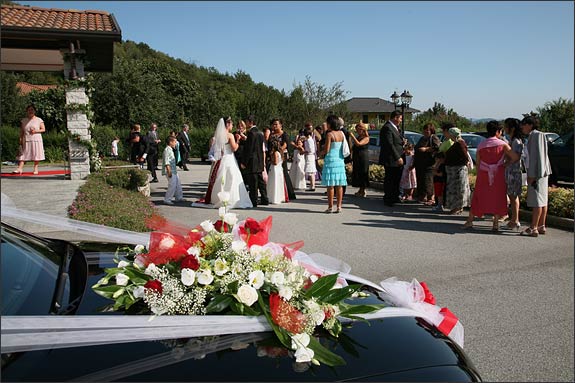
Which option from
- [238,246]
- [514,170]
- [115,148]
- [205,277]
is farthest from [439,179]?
A: [115,148]

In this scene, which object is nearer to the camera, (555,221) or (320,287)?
(320,287)

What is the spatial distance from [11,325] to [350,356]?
4.25 feet

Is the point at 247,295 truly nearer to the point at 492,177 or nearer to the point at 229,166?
the point at 492,177

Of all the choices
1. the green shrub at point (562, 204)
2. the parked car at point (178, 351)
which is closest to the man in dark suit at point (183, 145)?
the green shrub at point (562, 204)

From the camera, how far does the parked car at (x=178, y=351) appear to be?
167cm

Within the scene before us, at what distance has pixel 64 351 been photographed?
1.73m

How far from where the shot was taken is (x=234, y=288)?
205 cm

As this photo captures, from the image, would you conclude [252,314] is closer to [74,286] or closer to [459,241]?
[74,286]

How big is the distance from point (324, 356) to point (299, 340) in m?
0.11

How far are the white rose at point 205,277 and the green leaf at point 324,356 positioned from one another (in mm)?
496

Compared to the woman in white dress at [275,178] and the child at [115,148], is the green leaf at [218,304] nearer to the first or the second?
the woman in white dress at [275,178]

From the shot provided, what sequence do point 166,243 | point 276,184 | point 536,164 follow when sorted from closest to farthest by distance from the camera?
point 166,243, point 536,164, point 276,184

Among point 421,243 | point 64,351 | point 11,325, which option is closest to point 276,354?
point 64,351

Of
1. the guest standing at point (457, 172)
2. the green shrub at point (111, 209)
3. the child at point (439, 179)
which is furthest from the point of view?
the child at point (439, 179)
